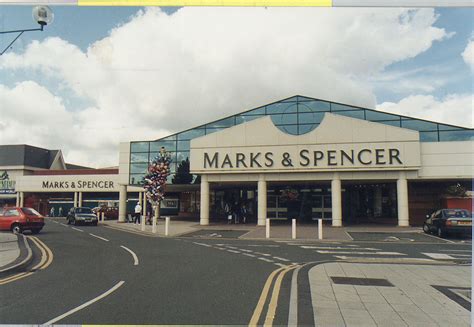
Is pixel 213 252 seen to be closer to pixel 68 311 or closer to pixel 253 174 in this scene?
pixel 68 311

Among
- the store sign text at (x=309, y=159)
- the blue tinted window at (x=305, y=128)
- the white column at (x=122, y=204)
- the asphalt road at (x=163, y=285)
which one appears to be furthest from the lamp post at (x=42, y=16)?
the white column at (x=122, y=204)

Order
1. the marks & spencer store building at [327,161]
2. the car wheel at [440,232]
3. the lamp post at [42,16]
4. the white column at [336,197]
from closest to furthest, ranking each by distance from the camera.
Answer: the lamp post at [42,16] < the car wheel at [440,232] < the marks & spencer store building at [327,161] < the white column at [336,197]

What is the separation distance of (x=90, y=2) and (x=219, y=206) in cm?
3114

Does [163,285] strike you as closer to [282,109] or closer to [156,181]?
[156,181]

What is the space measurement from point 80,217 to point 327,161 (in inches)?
685

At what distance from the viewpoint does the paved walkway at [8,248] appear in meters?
9.00

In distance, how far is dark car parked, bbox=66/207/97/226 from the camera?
80.7 ft

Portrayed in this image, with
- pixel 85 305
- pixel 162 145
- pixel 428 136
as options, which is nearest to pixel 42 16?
pixel 85 305

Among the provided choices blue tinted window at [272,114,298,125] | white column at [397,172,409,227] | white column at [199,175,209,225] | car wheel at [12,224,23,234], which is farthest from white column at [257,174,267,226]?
car wheel at [12,224,23,234]

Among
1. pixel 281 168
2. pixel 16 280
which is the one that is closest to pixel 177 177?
pixel 281 168

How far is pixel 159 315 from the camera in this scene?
4832mm

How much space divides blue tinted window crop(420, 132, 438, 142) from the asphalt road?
44.6ft

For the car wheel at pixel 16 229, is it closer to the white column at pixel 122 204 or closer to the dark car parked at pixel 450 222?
the white column at pixel 122 204

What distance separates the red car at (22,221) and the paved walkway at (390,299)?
37.5 feet
